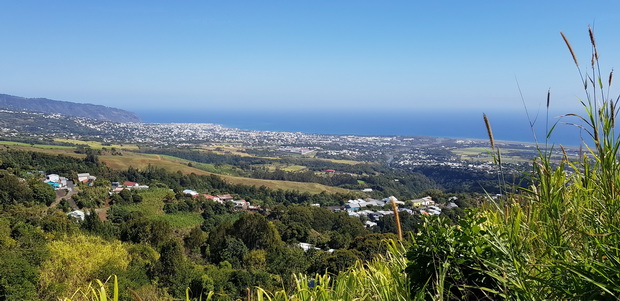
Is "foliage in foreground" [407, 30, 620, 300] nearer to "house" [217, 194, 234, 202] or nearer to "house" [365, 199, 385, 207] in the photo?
"house" [217, 194, 234, 202]

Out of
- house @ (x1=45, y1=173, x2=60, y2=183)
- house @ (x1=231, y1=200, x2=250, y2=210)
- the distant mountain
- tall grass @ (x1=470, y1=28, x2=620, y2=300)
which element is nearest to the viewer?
tall grass @ (x1=470, y1=28, x2=620, y2=300)

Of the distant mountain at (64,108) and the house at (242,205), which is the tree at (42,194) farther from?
the distant mountain at (64,108)

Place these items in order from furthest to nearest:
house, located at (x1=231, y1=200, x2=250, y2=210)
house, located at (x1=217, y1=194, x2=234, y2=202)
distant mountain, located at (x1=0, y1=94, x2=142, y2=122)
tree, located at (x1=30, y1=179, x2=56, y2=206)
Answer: distant mountain, located at (x1=0, y1=94, x2=142, y2=122), house, located at (x1=217, y1=194, x2=234, y2=202), house, located at (x1=231, y1=200, x2=250, y2=210), tree, located at (x1=30, y1=179, x2=56, y2=206)

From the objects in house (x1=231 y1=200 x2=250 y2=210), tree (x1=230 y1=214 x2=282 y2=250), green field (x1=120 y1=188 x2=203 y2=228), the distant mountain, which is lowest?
house (x1=231 y1=200 x2=250 y2=210)

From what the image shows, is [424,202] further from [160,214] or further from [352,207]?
[160,214]

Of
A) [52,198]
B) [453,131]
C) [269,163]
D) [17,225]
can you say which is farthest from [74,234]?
[453,131]

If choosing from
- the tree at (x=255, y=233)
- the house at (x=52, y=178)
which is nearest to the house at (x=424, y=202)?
the tree at (x=255, y=233)

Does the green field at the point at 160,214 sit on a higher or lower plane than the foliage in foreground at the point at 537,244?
lower

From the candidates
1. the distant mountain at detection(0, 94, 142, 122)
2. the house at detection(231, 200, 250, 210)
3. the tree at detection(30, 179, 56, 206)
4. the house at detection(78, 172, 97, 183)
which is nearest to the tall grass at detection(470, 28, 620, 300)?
the tree at detection(30, 179, 56, 206)

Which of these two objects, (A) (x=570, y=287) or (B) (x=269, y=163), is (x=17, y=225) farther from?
(B) (x=269, y=163)
